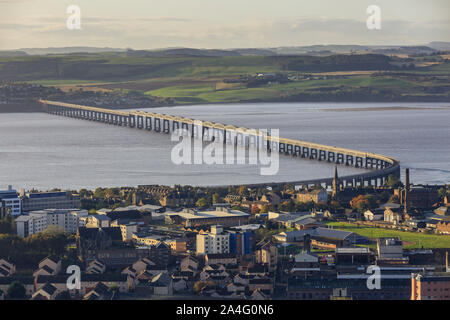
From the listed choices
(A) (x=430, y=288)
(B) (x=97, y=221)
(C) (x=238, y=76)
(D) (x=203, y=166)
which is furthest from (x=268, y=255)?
(C) (x=238, y=76)

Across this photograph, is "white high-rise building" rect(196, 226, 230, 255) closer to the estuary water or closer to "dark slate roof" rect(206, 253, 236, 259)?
"dark slate roof" rect(206, 253, 236, 259)

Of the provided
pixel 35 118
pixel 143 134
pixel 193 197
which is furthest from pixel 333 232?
pixel 35 118

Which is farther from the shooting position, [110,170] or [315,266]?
[110,170]

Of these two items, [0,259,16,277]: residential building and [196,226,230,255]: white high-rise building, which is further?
[196,226,230,255]: white high-rise building

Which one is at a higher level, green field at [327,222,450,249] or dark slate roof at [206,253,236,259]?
dark slate roof at [206,253,236,259]

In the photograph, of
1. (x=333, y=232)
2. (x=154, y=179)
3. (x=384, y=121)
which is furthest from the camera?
(x=384, y=121)

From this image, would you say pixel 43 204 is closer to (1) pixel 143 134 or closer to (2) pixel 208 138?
(2) pixel 208 138

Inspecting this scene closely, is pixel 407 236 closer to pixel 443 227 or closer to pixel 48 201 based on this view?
pixel 443 227

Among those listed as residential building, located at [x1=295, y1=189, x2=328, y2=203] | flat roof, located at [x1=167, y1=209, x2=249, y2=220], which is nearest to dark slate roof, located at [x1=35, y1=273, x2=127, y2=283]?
flat roof, located at [x1=167, y1=209, x2=249, y2=220]
